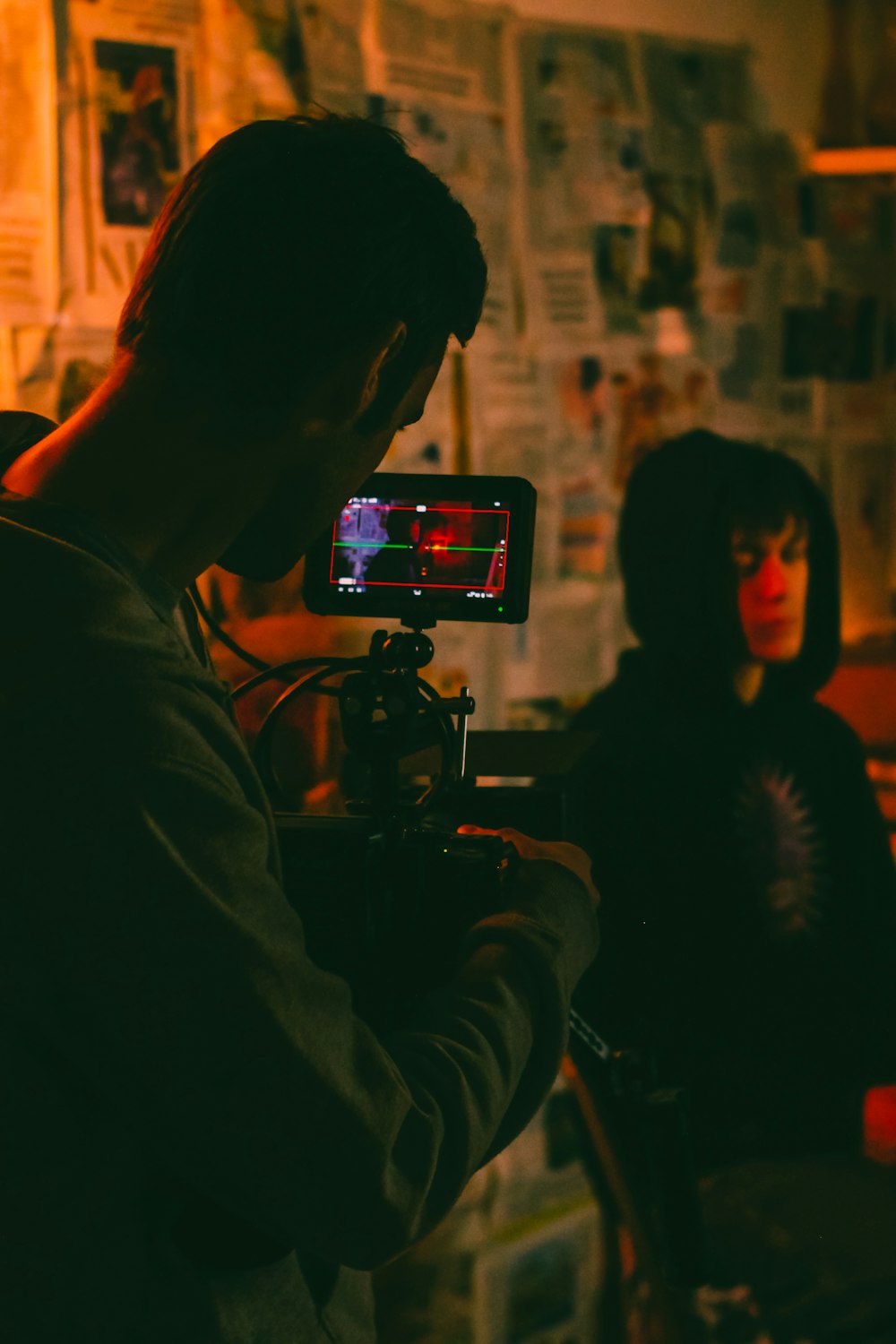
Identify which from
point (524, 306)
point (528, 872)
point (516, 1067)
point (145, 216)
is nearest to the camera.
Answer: point (516, 1067)

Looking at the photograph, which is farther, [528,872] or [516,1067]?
[528,872]

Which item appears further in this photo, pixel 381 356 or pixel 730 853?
pixel 730 853

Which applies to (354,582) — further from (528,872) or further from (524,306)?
(524,306)

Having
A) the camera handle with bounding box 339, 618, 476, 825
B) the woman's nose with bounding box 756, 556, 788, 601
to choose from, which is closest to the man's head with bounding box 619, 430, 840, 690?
the woman's nose with bounding box 756, 556, 788, 601

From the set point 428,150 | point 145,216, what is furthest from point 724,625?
Answer: point 145,216

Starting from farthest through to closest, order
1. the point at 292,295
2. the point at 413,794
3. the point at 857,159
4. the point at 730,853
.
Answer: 1. the point at 857,159
2. the point at 730,853
3. the point at 413,794
4. the point at 292,295

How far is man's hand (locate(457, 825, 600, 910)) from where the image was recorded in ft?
2.44

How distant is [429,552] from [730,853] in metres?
0.78

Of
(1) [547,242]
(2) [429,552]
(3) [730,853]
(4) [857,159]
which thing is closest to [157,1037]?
(2) [429,552]

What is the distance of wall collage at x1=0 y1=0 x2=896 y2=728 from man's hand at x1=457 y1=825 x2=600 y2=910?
823 mm

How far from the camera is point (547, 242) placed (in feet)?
5.86

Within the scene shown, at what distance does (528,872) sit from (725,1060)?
0.87 metres

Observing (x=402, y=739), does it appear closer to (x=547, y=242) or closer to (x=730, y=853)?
(x=730, y=853)

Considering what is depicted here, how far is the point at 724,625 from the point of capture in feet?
5.39
